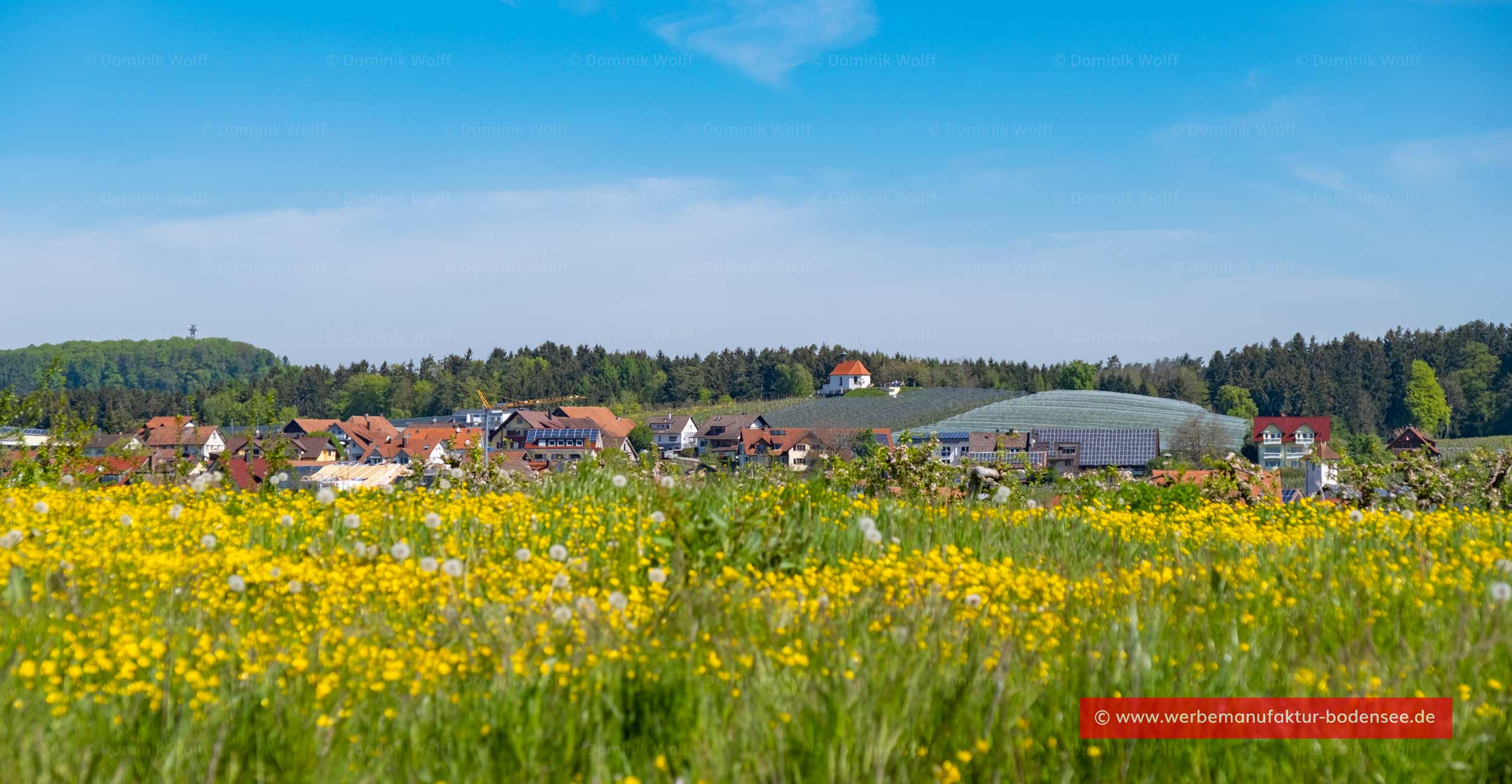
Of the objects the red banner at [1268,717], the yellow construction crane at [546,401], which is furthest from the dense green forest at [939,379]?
the red banner at [1268,717]

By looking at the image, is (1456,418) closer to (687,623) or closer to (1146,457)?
(1146,457)

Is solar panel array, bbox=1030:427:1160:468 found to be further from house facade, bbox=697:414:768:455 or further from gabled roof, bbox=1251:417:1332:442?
house facade, bbox=697:414:768:455

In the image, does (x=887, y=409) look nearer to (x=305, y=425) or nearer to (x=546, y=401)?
(x=546, y=401)

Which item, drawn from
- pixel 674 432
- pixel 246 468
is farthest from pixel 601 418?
pixel 246 468

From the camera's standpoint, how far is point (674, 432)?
11075 cm

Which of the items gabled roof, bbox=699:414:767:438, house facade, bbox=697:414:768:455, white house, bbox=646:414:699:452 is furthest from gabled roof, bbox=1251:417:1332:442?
white house, bbox=646:414:699:452

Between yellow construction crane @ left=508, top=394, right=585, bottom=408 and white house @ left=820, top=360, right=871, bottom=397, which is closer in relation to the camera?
yellow construction crane @ left=508, top=394, right=585, bottom=408

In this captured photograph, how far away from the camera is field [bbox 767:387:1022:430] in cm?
10512

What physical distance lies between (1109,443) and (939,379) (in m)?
68.1

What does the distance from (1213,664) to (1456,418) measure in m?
148

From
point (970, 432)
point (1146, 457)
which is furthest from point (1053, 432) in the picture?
point (1146, 457)

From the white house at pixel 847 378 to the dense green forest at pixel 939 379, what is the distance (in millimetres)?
3205

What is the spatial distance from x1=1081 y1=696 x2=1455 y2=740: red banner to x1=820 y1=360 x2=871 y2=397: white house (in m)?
146

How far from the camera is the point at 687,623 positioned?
3533 millimetres
